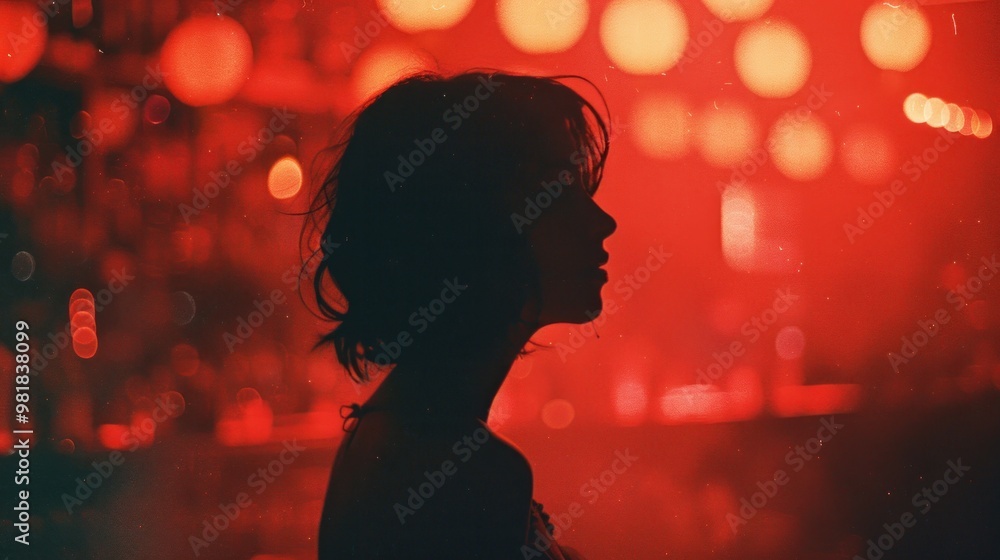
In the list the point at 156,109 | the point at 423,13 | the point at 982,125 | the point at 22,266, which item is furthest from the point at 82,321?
the point at 982,125

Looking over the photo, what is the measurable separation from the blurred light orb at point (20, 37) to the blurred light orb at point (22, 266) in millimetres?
289

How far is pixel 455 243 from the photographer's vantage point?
Answer: 0.68m

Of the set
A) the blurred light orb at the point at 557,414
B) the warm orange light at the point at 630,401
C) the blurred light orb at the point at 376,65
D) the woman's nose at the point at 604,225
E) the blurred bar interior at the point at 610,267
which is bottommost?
the warm orange light at the point at 630,401

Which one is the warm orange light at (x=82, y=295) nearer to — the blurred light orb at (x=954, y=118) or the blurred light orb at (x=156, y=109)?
the blurred light orb at (x=156, y=109)

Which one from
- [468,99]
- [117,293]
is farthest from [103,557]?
[468,99]

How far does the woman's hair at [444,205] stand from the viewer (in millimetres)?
673

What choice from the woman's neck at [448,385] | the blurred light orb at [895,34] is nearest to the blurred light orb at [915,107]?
the blurred light orb at [895,34]

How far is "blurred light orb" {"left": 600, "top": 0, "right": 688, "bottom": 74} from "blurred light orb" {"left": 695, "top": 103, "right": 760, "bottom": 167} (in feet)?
1.04

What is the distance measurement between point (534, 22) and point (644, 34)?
0.26 meters

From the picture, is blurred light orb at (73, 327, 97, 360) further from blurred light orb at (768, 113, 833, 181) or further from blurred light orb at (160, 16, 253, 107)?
blurred light orb at (768, 113, 833, 181)

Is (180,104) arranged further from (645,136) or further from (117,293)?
(645,136)

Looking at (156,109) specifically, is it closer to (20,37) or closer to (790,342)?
(20,37)

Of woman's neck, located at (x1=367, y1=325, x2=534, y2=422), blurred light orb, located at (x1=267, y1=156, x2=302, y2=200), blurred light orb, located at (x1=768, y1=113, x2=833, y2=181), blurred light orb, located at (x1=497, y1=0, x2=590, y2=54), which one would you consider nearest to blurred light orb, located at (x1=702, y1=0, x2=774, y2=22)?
blurred light orb, located at (x1=497, y1=0, x2=590, y2=54)

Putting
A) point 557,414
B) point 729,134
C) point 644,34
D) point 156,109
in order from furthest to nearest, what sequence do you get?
1. point 557,414
2. point 729,134
3. point 644,34
4. point 156,109
